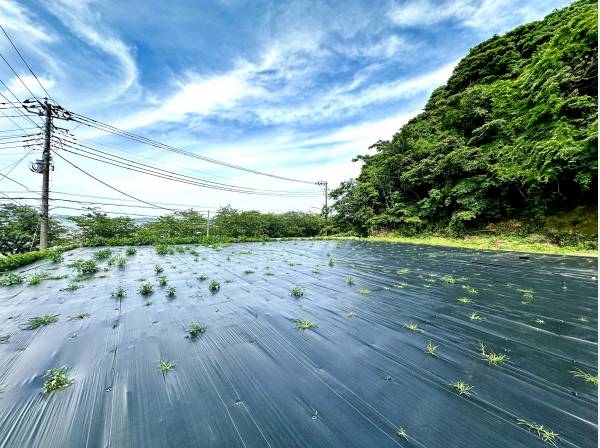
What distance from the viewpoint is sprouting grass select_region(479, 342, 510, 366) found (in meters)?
1.90

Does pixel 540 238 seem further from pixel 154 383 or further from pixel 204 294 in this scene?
pixel 154 383

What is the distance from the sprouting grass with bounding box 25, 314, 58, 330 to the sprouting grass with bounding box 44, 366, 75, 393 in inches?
52.2

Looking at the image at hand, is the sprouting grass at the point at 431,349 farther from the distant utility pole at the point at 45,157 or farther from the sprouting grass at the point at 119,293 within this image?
the distant utility pole at the point at 45,157

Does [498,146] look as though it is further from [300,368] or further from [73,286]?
[73,286]

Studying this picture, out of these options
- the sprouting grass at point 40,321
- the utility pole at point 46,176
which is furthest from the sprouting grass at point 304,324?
the utility pole at point 46,176

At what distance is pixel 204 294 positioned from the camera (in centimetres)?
378

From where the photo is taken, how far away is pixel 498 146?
39.2 feet

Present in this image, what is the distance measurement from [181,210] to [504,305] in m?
22.7

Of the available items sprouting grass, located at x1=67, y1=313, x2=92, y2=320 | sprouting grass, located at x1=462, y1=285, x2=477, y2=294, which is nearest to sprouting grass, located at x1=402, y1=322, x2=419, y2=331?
sprouting grass, located at x1=462, y1=285, x2=477, y2=294

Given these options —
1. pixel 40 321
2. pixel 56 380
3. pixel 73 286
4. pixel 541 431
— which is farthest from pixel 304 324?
pixel 73 286

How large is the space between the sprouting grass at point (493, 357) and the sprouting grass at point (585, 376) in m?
0.39

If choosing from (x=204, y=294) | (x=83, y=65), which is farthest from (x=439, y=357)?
(x=83, y=65)

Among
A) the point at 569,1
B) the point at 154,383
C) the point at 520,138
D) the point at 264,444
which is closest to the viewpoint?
the point at 264,444

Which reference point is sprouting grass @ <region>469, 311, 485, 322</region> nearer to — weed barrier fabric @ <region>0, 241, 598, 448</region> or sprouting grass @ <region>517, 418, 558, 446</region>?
weed barrier fabric @ <region>0, 241, 598, 448</region>
